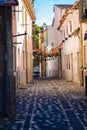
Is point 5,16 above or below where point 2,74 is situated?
above

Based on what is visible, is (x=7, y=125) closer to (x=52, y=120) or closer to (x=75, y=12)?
(x=52, y=120)

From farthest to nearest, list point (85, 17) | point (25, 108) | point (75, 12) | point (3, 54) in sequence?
point (75, 12)
point (85, 17)
point (25, 108)
point (3, 54)

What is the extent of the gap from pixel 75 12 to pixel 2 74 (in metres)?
19.8

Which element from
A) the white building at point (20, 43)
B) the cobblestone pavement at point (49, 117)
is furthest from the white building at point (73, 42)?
the cobblestone pavement at point (49, 117)

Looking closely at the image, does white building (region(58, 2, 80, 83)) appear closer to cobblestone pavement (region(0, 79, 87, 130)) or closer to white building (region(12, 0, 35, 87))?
white building (region(12, 0, 35, 87))

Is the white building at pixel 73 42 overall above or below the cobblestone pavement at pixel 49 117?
above

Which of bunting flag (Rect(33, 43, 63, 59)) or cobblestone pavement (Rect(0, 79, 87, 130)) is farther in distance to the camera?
bunting flag (Rect(33, 43, 63, 59))

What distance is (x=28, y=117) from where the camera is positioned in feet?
36.7

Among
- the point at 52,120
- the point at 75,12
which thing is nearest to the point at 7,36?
the point at 52,120

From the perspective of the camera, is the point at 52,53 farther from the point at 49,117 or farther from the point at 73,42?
the point at 49,117

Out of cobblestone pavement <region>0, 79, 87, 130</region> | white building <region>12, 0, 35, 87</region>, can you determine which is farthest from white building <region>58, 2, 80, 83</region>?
cobblestone pavement <region>0, 79, 87, 130</region>

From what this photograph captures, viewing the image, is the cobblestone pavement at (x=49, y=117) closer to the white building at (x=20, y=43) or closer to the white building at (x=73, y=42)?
the white building at (x=20, y=43)

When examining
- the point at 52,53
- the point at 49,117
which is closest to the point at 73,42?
the point at 52,53

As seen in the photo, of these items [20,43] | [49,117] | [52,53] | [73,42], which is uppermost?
[73,42]
